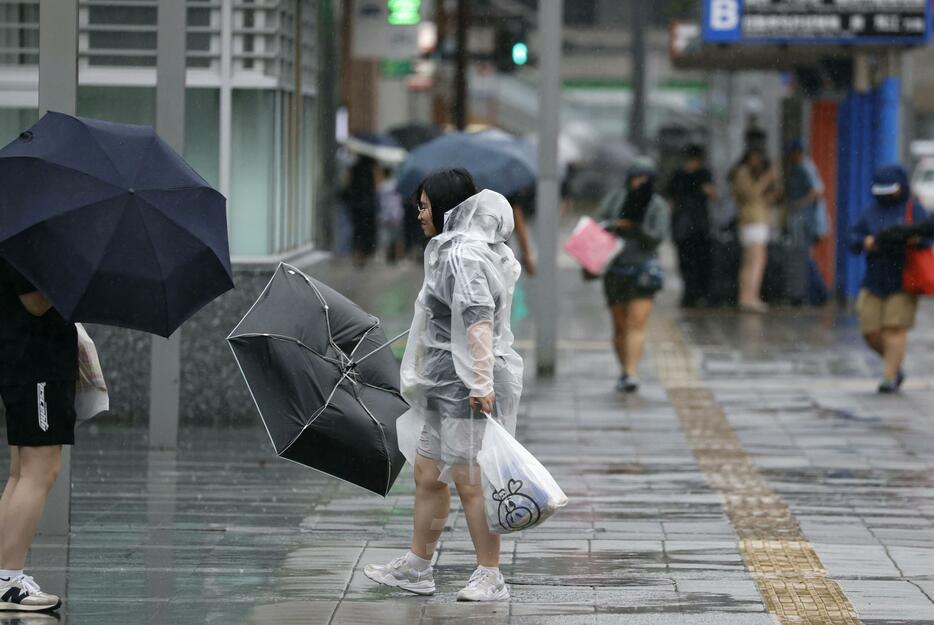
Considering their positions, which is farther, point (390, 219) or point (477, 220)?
point (390, 219)

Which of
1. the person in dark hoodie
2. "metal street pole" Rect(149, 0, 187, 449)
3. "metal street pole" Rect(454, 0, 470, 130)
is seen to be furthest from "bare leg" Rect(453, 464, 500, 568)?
"metal street pole" Rect(454, 0, 470, 130)

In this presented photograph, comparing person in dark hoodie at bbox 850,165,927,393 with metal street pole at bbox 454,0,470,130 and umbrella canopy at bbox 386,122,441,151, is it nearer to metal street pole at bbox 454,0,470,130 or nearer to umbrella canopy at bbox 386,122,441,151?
metal street pole at bbox 454,0,470,130

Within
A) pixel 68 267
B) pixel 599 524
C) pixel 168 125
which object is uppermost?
pixel 168 125

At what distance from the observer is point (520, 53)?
19.5m

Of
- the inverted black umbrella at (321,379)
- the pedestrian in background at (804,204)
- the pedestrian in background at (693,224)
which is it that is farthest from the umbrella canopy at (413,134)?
the inverted black umbrella at (321,379)

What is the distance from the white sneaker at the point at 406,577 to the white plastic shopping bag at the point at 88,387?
118cm

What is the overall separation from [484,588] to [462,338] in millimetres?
890

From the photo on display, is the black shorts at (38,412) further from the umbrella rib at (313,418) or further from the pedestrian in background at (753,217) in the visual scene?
the pedestrian in background at (753,217)

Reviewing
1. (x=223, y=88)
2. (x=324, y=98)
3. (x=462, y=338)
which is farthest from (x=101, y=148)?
(x=324, y=98)

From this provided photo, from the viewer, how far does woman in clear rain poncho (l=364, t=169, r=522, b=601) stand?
6.18m

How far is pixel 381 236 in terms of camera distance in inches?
1114

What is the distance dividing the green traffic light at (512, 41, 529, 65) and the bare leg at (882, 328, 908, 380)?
26.0ft

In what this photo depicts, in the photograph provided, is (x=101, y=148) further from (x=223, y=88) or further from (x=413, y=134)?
(x=413, y=134)

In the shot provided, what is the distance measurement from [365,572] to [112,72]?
16.9 ft
